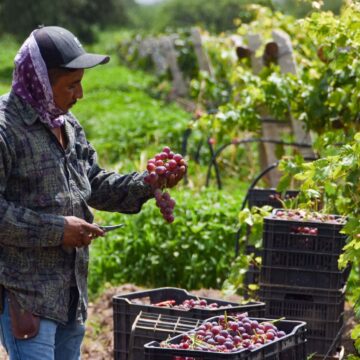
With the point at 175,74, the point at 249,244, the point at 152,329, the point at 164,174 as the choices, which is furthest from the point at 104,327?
the point at 175,74

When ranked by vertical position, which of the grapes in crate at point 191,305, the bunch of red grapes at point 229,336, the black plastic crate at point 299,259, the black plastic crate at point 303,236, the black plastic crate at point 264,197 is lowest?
the grapes in crate at point 191,305

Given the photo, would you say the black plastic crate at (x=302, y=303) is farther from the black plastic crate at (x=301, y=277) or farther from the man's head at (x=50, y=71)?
the man's head at (x=50, y=71)

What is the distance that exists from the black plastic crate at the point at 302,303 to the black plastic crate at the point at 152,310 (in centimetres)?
68

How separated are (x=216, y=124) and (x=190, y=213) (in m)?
0.70

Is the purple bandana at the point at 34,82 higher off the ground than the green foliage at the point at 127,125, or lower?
higher

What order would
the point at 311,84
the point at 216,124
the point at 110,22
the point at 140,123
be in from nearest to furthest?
the point at 311,84 → the point at 216,124 → the point at 140,123 → the point at 110,22

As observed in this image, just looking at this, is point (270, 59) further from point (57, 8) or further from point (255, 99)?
point (57, 8)

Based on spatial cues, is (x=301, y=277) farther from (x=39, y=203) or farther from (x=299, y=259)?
(x=39, y=203)

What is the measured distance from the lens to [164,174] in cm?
414

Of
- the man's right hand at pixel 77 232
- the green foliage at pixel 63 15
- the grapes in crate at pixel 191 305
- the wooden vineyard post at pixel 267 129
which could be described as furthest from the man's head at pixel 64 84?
the green foliage at pixel 63 15

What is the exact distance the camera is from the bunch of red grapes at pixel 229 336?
3.81m

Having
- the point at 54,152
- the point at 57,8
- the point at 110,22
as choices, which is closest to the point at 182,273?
the point at 54,152

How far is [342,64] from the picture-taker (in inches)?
249

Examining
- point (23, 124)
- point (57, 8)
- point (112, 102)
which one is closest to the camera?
point (23, 124)
